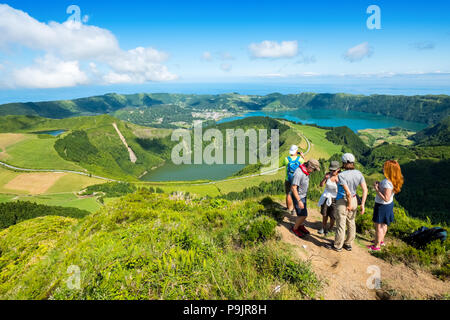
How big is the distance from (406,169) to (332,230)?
15099 centimetres

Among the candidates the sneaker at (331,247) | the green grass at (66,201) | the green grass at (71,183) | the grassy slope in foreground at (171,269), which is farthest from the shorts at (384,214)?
the green grass at (71,183)

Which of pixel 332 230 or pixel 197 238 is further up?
pixel 197 238

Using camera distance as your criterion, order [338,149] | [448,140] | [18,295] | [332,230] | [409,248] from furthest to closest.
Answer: [448,140] → [338,149] → [332,230] → [409,248] → [18,295]

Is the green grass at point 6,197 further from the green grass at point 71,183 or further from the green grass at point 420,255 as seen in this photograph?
the green grass at point 420,255

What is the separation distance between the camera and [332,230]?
8289 mm

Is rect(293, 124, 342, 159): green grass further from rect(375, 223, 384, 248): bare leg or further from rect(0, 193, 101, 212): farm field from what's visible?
rect(375, 223, 384, 248): bare leg

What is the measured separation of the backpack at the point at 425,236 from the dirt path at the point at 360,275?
1.57m

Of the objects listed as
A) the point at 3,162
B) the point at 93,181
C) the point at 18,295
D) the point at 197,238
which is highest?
the point at 197,238

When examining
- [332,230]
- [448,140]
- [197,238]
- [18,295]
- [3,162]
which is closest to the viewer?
[18,295]

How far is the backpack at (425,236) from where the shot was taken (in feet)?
21.1

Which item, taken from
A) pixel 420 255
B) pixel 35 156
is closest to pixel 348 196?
pixel 420 255
